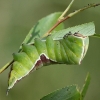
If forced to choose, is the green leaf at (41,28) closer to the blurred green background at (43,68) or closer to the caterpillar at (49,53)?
the caterpillar at (49,53)

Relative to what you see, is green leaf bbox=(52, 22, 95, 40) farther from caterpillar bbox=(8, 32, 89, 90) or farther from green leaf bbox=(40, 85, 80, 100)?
green leaf bbox=(40, 85, 80, 100)

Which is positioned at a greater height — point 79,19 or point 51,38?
point 51,38

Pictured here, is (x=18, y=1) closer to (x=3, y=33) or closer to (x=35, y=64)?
(x=3, y=33)

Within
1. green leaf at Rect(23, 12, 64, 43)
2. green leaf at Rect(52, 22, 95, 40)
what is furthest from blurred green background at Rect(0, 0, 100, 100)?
green leaf at Rect(52, 22, 95, 40)

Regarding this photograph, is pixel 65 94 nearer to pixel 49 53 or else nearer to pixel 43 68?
pixel 49 53

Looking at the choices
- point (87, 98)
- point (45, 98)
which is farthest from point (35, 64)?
point (87, 98)

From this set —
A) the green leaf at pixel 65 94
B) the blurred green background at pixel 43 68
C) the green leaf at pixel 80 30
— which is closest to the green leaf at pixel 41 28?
the green leaf at pixel 80 30
